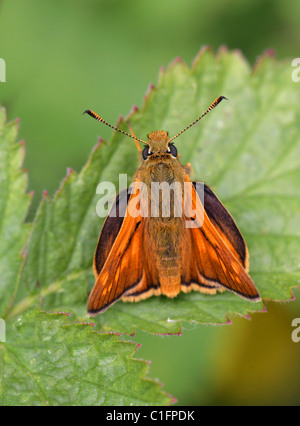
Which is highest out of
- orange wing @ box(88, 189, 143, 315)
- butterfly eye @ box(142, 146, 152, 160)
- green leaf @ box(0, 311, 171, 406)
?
butterfly eye @ box(142, 146, 152, 160)

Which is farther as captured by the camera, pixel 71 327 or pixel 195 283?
pixel 195 283

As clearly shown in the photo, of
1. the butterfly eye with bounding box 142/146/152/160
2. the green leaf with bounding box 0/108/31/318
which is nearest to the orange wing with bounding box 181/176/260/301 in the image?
the butterfly eye with bounding box 142/146/152/160

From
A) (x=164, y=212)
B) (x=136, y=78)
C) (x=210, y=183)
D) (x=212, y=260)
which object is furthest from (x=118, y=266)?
(x=136, y=78)

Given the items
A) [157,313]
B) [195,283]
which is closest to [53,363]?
[157,313]

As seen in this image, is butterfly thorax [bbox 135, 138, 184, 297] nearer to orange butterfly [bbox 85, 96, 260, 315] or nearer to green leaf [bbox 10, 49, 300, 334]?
orange butterfly [bbox 85, 96, 260, 315]

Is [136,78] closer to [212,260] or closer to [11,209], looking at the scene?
[11,209]

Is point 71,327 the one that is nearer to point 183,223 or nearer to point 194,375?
point 183,223
